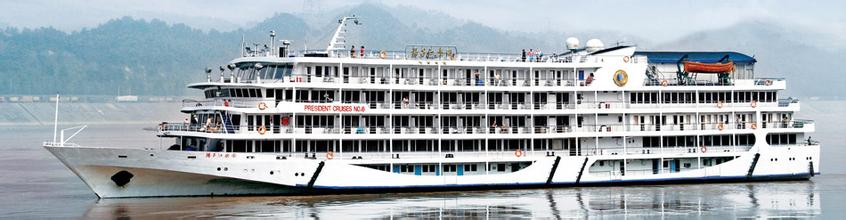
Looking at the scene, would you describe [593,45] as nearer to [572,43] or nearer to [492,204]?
[572,43]

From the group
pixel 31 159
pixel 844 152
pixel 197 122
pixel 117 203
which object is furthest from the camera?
pixel 844 152

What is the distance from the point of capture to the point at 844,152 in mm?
68812

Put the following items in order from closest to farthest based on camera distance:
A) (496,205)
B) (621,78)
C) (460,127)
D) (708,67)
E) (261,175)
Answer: (496,205) → (261,175) → (460,127) → (621,78) → (708,67)

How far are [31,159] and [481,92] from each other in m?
36.6

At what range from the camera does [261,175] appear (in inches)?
1375

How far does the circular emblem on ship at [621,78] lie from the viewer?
131ft

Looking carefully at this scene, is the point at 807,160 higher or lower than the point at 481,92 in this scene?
lower

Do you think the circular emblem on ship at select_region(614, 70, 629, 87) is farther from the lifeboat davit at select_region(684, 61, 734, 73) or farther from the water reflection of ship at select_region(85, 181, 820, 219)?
the water reflection of ship at select_region(85, 181, 820, 219)

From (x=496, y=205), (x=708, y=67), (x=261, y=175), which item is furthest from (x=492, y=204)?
(x=708, y=67)

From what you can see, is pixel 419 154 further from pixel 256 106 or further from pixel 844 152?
pixel 844 152

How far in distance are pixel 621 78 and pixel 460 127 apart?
662 cm

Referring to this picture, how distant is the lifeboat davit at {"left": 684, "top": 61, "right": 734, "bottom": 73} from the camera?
4103 centimetres

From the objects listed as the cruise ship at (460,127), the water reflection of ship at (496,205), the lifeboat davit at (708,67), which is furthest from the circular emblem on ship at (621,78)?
the water reflection of ship at (496,205)

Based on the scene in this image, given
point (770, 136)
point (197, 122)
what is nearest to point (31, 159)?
point (197, 122)
